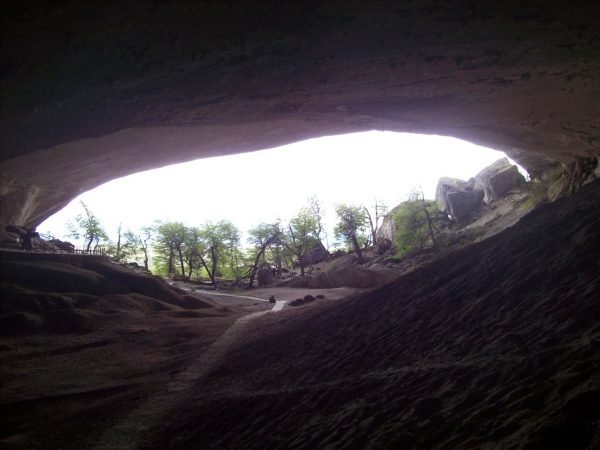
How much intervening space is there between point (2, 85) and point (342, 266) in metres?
34.9

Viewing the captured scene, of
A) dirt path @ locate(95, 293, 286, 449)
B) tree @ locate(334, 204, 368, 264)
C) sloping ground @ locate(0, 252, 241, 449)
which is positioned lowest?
dirt path @ locate(95, 293, 286, 449)

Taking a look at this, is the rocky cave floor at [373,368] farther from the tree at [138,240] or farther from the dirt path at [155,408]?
the tree at [138,240]

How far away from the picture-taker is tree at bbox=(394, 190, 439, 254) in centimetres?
4000

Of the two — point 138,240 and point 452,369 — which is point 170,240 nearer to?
point 138,240

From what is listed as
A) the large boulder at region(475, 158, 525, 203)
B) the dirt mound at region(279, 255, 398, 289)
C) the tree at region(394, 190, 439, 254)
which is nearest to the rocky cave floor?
the dirt mound at region(279, 255, 398, 289)

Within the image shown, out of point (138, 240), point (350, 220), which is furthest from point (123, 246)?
point (350, 220)

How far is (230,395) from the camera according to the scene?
29.6 ft

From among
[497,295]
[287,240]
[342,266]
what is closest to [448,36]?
[497,295]

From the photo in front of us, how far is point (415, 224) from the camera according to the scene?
41.1 meters

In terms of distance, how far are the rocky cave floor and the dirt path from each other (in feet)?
0.16

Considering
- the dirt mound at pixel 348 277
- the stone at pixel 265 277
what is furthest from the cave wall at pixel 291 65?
the stone at pixel 265 277

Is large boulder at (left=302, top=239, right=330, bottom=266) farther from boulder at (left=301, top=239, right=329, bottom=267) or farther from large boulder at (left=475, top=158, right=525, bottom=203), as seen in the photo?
large boulder at (left=475, top=158, right=525, bottom=203)

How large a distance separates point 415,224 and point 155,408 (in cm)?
3582

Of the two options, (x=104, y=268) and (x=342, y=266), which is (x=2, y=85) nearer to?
(x=104, y=268)
